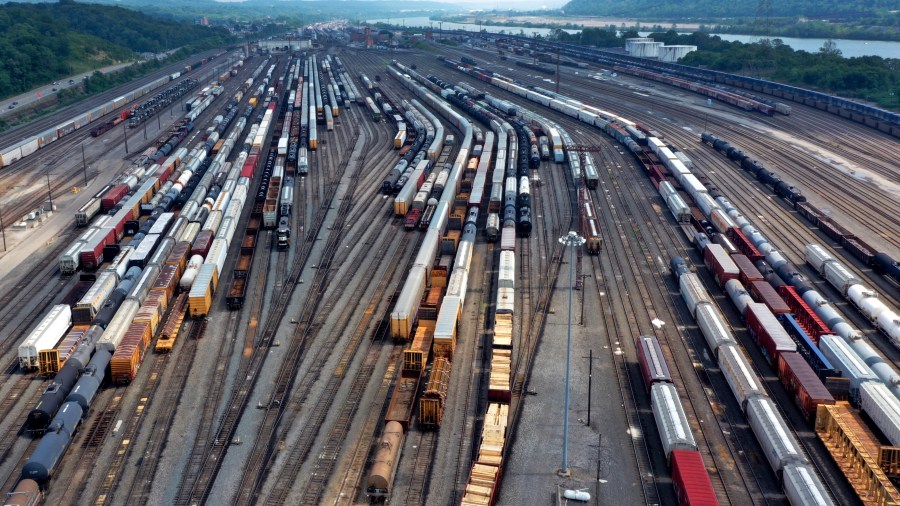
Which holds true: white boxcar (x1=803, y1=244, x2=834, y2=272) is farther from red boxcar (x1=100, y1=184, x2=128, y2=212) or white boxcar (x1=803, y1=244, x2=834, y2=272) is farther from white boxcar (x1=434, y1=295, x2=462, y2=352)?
red boxcar (x1=100, y1=184, x2=128, y2=212)

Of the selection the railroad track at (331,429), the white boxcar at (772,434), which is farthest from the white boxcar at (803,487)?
the railroad track at (331,429)

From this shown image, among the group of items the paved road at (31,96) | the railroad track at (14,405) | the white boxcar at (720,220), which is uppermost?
the paved road at (31,96)

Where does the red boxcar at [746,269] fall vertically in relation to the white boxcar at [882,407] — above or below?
above

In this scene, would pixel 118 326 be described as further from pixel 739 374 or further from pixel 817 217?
pixel 817 217

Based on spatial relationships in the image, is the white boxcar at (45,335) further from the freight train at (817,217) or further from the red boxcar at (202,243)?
the freight train at (817,217)

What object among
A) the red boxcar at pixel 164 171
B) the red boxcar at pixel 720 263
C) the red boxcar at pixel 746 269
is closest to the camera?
the red boxcar at pixel 746 269

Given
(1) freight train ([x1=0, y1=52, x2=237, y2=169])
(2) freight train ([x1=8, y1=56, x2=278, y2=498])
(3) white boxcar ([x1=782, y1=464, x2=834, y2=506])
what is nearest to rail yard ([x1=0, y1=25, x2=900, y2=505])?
(3) white boxcar ([x1=782, y1=464, x2=834, y2=506])

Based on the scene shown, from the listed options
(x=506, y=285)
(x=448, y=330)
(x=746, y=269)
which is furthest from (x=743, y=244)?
(x=448, y=330)

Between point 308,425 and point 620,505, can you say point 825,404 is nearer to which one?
point 620,505

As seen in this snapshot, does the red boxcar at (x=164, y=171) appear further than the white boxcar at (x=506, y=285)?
Yes
